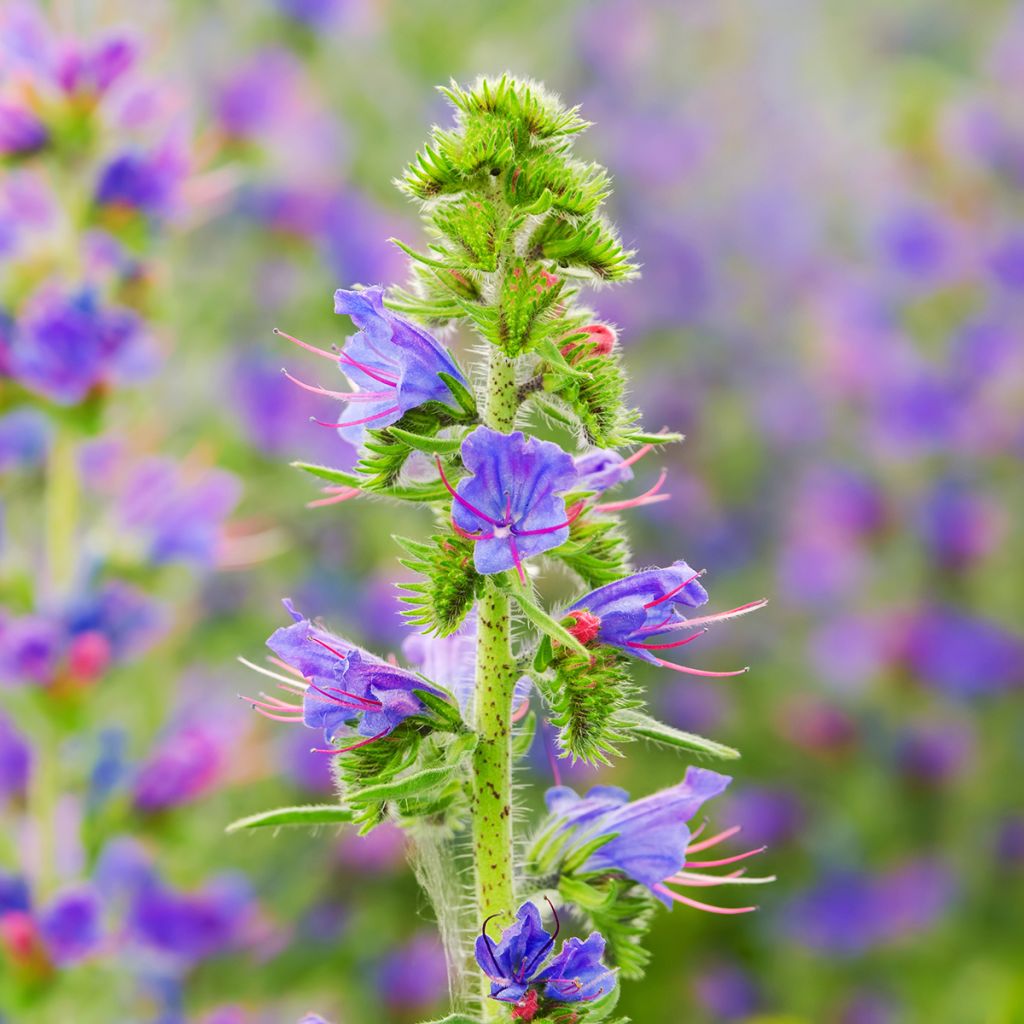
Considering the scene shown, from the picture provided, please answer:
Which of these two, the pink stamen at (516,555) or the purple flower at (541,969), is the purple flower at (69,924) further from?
the pink stamen at (516,555)

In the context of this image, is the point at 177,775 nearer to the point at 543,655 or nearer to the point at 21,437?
the point at 21,437

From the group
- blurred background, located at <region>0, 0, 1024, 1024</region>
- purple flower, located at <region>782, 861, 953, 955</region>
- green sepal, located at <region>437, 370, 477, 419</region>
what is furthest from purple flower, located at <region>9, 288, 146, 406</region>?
purple flower, located at <region>782, 861, 953, 955</region>

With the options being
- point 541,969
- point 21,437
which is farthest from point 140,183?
Answer: point 541,969

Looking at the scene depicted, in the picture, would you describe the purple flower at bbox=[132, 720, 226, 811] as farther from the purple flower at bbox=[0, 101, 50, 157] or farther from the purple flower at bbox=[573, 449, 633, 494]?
the purple flower at bbox=[573, 449, 633, 494]

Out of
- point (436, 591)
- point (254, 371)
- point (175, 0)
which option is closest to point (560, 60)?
point (175, 0)

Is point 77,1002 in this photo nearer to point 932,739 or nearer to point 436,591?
point 436,591

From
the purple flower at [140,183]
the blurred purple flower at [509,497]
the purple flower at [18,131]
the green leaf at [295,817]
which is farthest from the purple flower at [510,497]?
the purple flower at [18,131]
